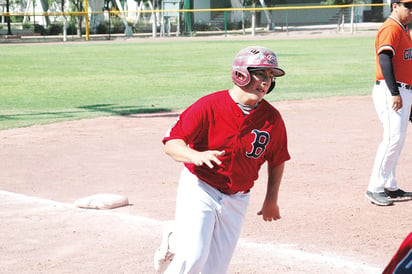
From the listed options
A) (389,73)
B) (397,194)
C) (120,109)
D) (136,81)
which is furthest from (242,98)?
(136,81)

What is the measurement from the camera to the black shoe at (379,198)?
7.20 m

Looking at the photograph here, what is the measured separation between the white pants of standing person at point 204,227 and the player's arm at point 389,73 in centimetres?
325

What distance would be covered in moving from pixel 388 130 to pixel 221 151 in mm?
3657

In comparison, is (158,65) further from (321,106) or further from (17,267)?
(17,267)

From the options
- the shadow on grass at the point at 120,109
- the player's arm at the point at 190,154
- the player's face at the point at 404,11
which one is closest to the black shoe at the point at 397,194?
the player's face at the point at 404,11

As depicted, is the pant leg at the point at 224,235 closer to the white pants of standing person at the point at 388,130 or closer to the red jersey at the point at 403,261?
the red jersey at the point at 403,261

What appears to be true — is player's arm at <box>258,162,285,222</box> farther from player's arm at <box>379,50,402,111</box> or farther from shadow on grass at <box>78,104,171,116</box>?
shadow on grass at <box>78,104,171,116</box>

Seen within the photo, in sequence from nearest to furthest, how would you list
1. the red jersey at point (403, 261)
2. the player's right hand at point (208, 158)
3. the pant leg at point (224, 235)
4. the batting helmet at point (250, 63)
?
the red jersey at point (403, 261) → the player's right hand at point (208, 158) → the batting helmet at point (250, 63) → the pant leg at point (224, 235)

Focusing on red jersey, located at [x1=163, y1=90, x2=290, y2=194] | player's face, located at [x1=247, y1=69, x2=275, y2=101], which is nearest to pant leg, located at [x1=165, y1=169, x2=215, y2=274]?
red jersey, located at [x1=163, y1=90, x2=290, y2=194]

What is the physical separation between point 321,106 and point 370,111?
1159 millimetres

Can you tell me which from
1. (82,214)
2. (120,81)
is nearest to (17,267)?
(82,214)

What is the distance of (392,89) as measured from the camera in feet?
22.6

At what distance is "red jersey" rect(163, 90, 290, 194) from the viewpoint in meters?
4.02

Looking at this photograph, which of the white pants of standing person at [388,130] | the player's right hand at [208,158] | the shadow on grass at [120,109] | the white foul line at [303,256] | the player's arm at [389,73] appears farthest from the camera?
the shadow on grass at [120,109]
